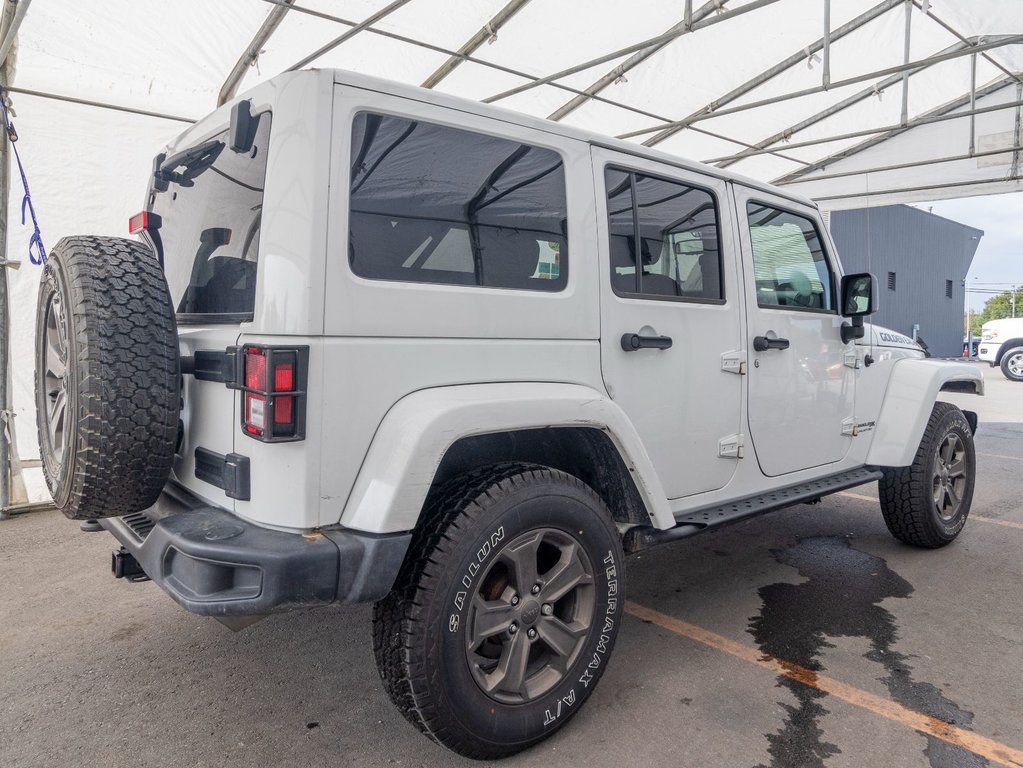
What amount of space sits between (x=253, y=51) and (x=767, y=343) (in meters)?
4.86

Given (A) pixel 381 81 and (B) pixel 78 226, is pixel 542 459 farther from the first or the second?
(B) pixel 78 226

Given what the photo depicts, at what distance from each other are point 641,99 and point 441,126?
6.47 m

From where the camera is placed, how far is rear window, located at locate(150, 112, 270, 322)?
2053 mm

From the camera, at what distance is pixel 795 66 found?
25.2 ft

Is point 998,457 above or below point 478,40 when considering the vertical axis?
below

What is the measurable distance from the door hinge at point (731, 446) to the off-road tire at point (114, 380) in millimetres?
2063

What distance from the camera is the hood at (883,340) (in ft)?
12.3

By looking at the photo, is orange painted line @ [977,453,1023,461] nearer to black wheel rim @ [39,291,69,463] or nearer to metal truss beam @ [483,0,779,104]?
metal truss beam @ [483,0,779,104]

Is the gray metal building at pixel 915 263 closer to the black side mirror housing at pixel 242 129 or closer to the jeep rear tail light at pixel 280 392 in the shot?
the black side mirror housing at pixel 242 129

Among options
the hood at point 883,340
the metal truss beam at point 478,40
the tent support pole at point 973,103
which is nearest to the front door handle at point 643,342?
the hood at point 883,340

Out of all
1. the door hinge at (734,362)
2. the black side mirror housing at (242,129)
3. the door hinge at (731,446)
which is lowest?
the door hinge at (731,446)

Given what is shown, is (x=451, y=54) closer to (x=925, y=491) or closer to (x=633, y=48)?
(x=633, y=48)

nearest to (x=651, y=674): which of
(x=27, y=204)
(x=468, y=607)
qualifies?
(x=468, y=607)

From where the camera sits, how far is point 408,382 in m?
2.01
